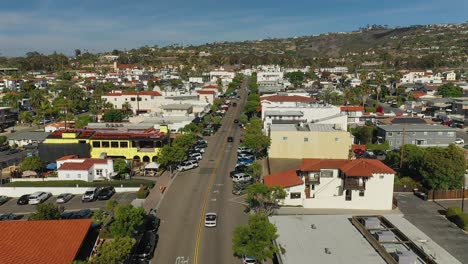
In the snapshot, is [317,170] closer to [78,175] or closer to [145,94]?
[78,175]

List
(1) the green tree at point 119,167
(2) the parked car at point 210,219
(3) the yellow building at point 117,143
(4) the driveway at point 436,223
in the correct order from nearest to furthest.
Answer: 1. (4) the driveway at point 436,223
2. (2) the parked car at point 210,219
3. (1) the green tree at point 119,167
4. (3) the yellow building at point 117,143

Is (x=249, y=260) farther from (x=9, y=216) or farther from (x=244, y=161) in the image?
(x=244, y=161)

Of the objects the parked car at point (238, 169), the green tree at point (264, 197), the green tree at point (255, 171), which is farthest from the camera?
the parked car at point (238, 169)

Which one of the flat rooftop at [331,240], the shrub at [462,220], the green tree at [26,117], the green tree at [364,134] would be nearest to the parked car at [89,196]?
the flat rooftop at [331,240]

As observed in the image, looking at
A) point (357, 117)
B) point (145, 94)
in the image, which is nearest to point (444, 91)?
point (357, 117)

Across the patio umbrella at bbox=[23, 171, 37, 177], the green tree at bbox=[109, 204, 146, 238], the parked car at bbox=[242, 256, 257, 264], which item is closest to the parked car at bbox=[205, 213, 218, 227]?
the green tree at bbox=[109, 204, 146, 238]

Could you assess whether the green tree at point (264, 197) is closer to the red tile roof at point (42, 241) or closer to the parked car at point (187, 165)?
the red tile roof at point (42, 241)

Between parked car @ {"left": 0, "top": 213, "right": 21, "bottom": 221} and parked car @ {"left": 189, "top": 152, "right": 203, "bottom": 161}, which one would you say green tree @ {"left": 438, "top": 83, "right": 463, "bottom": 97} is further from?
parked car @ {"left": 0, "top": 213, "right": 21, "bottom": 221}

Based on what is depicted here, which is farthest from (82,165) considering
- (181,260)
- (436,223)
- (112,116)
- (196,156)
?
(436,223)
